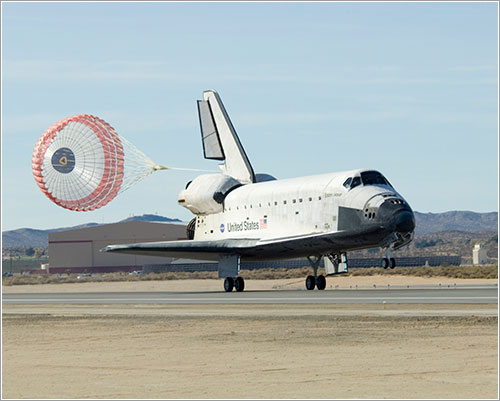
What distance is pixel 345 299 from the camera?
3033cm

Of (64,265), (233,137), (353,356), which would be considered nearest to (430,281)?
(233,137)

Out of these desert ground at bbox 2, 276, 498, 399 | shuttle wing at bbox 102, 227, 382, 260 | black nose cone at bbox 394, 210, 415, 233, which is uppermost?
black nose cone at bbox 394, 210, 415, 233

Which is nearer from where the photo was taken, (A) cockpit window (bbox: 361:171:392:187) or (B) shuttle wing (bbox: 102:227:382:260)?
(A) cockpit window (bbox: 361:171:392:187)

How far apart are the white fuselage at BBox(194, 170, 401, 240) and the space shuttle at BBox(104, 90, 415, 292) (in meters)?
0.04

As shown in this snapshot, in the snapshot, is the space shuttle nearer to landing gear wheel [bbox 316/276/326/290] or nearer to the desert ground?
landing gear wheel [bbox 316/276/326/290]

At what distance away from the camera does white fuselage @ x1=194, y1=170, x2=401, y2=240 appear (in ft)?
124

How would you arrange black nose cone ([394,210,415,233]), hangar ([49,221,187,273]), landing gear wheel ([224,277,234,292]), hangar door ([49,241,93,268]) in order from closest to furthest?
black nose cone ([394,210,415,233])
landing gear wheel ([224,277,234,292])
hangar ([49,221,187,273])
hangar door ([49,241,93,268])

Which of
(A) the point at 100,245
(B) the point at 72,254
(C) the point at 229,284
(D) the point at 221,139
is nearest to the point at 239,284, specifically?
(C) the point at 229,284

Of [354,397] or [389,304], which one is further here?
[389,304]

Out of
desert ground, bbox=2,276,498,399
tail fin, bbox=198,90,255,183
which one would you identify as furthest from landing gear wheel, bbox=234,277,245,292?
desert ground, bbox=2,276,498,399

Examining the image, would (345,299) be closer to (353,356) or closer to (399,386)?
(353,356)

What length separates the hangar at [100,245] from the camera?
108m

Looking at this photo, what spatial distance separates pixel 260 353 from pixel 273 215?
2534 cm

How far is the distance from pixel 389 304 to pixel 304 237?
485 inches
